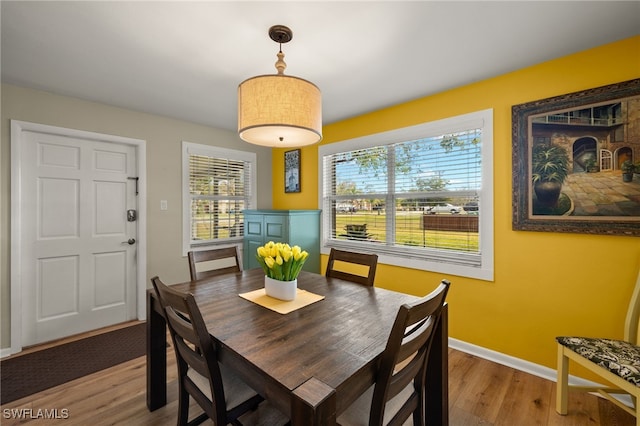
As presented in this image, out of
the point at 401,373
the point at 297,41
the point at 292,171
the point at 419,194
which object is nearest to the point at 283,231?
the point at 292,171

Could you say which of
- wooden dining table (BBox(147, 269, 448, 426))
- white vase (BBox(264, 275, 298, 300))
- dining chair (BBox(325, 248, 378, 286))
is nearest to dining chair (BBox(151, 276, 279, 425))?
wooden dining table (BBox(147, 269, 448, 426))

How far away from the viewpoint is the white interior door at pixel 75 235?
2.52 meters

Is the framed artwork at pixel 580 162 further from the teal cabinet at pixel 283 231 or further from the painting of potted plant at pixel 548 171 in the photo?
the teal cabinet at pixel 283 231

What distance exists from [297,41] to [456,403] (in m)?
2.61

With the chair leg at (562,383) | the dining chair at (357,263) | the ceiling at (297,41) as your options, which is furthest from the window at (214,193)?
the chair leg at (562,383)

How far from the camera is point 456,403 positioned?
71.7 inches

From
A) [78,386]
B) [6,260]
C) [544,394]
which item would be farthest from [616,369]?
[6,260]

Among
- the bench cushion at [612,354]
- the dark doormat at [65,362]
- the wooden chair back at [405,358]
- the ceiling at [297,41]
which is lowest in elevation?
the dark doormat at [65,362]

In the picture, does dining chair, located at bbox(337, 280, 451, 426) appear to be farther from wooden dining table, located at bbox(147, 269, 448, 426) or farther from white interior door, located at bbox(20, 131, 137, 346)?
white interior door, located at bbox(20, 131, 137, 346)

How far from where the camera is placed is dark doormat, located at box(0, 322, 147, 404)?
1991 mm

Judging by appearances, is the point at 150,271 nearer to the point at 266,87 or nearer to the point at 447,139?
the point at 266,87

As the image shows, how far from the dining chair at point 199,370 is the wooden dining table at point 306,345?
0.07 meters

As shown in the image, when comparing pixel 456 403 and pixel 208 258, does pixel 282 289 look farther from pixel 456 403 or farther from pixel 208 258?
pixel 456 403

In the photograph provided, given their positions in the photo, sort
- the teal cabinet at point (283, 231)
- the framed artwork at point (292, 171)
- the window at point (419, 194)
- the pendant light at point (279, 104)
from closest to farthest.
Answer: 1. the pendant light at point (279, 104)
2. the window at point (419, 194)
3. the teal cabinet at point (283, 231)
4. the framed artwork at point (292, 171)
